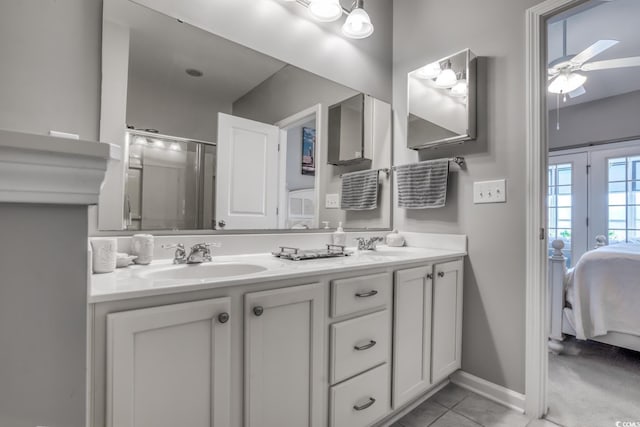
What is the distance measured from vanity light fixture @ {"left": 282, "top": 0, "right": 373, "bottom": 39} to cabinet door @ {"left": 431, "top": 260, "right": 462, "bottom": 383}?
1.41 metres

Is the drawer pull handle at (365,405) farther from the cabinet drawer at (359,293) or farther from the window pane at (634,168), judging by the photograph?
the window pane at (634,168)

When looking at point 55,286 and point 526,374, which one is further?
point 526,374

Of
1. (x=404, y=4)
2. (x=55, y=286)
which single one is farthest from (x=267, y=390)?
(x=404, y=4)

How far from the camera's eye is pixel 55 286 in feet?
1.04

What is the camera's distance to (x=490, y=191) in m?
1.65

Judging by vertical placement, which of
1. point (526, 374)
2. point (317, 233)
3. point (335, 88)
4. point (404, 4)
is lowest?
point (526, 374)

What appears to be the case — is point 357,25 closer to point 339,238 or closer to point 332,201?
point 332,201

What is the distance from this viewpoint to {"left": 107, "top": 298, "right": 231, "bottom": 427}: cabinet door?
2.33 feet

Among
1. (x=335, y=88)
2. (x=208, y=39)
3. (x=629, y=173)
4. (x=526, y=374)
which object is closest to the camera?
(x=208, y=39)

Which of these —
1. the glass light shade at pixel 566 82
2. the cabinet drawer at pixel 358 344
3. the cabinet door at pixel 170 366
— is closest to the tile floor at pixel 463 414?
the cabinet drawer at pixel 358 344

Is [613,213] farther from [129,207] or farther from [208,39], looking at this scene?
[129,207]

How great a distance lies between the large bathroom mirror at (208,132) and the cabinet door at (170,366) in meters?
0.59

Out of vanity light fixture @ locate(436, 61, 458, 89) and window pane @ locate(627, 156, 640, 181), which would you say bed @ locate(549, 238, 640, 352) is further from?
window pane @ locate(627, 156, 640, 181)

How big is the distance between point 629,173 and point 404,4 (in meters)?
3.63
